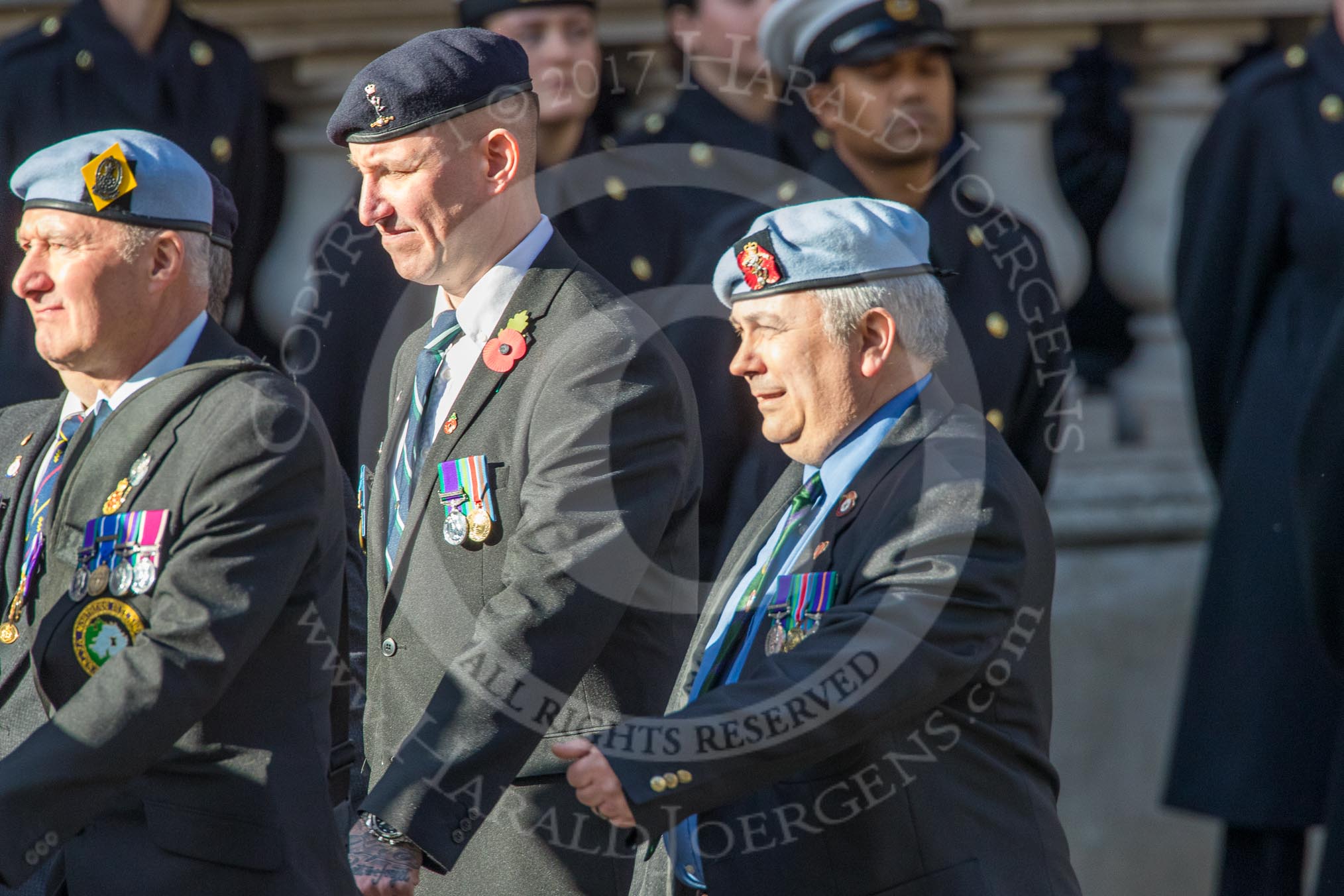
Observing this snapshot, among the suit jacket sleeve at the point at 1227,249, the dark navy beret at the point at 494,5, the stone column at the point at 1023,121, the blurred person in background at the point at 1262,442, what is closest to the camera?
the dark navy beret at the point at 494,5

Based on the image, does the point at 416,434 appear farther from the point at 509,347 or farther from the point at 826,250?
the point at 826,250

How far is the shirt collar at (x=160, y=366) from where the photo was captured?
3059 millimetres

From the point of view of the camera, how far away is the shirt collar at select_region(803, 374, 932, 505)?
2928 millimetres

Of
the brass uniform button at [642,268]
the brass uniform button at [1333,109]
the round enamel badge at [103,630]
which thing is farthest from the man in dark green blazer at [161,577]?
the brass uniform button at [1333,109]

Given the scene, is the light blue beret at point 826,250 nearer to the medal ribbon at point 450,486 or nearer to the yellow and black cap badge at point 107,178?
the medal ribbon at point 450,486

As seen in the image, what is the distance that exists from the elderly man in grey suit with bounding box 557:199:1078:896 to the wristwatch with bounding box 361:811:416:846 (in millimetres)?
340

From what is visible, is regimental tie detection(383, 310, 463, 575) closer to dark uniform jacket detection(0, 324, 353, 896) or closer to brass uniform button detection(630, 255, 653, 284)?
dark uniform jacket detection(0, 324, 353, 896)

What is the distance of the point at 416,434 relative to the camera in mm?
3238

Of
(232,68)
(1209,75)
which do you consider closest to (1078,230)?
(1209,75)

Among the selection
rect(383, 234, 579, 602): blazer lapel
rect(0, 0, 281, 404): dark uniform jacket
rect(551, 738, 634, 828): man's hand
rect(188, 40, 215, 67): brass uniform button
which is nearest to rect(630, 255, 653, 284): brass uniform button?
rect(0, 0, 281, 404): dark uniform jacket

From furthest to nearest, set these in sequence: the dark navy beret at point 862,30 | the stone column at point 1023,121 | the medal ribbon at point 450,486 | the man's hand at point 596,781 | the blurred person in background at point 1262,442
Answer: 1. the stone column at point 1023,121
2. the blurred person in background at point 1262,442
3. the dark navy beret at point 862,30
4. the medal ribbon at point 450,486
5. the man's hand at point 596,781

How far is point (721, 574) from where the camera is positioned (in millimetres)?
3109

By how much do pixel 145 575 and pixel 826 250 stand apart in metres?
1.03

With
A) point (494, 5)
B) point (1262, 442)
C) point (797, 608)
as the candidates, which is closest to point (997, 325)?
point (1262, 442)
